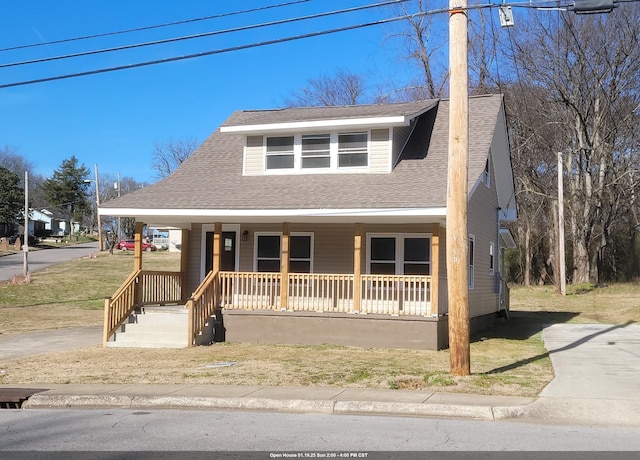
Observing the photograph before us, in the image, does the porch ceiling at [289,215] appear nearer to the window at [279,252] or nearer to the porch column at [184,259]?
the window at [279,252]

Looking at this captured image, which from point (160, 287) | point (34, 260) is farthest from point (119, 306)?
point (34, 260)

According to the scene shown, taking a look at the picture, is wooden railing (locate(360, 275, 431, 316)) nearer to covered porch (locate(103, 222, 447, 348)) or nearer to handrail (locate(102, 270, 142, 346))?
covered porch (locate(103, 222, 447, 348))

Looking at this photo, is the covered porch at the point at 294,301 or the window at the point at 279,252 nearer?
the covered porch at the point at 294,301

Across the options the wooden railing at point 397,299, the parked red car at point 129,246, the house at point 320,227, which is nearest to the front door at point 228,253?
the house at point 320,227

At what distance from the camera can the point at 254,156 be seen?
1912 cm

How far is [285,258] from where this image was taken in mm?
16625

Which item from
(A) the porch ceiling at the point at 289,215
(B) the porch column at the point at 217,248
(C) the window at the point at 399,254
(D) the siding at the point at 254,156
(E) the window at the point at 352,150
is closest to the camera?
(A) the porch ceiling at the point at 289,215

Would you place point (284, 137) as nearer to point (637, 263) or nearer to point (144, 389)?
point (144, 389)

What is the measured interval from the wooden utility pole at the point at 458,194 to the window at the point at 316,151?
7.81 metres

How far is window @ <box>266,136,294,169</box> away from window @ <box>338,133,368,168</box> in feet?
4.89

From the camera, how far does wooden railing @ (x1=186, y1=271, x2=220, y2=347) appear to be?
51.6 feet

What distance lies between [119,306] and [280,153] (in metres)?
6.14

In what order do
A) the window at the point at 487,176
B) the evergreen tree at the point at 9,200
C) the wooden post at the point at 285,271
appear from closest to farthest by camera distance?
the wooden post at the point at 285,271
the window at the point at 487,176
the evergreen tree at the point at 9,200

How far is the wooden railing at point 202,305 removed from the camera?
15.7 m
